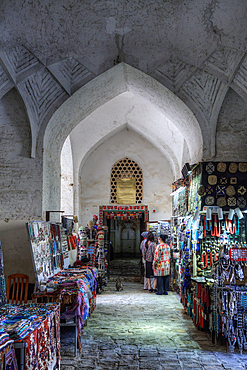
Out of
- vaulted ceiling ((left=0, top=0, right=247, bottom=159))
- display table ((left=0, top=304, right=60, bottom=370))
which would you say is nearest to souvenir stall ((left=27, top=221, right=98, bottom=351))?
display table ((left=0, top=304, right=60, bottom=370))

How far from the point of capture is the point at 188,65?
6508 millimetres

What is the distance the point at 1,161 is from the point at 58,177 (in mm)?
1613

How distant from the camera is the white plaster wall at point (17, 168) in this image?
6.73 meters

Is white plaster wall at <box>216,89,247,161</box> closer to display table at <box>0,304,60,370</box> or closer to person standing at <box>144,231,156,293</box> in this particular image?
person standing at <box>144,231,156,293</box>

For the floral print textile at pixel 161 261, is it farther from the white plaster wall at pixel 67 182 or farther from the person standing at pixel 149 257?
the white plaster wall at pixel 67 182

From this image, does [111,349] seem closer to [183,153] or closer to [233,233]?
[233,233]

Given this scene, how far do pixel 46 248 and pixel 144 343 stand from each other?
234 centimetres

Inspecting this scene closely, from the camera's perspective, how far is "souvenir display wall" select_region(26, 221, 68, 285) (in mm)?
5199

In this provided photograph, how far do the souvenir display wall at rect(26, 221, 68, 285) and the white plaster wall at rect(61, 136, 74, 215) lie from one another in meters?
3.90

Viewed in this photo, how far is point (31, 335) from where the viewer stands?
2863 mm

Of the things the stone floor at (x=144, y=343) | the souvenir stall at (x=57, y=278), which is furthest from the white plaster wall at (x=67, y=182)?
the stone floor at (x=144, y=343)

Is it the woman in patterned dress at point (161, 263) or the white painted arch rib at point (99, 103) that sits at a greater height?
the white painted arch rib at point (99, 103)

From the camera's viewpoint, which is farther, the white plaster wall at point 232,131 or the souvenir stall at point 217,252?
the white plaster wall at point 232,131

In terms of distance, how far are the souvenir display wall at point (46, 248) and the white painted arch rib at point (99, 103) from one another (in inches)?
30.0
